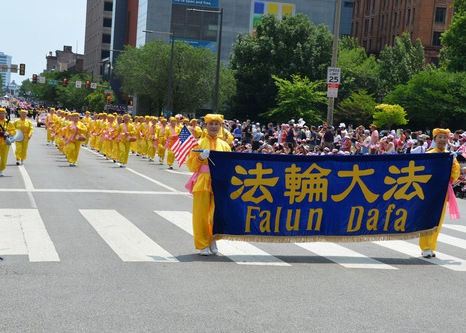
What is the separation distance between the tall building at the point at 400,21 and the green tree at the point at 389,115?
3498 cm

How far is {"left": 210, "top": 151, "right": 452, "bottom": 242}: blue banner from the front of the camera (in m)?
10.6

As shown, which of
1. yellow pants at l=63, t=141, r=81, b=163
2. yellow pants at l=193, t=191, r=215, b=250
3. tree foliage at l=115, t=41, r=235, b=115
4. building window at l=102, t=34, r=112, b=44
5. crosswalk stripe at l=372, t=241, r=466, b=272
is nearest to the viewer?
yellow pants at l=193, t=191, r=215, b=250

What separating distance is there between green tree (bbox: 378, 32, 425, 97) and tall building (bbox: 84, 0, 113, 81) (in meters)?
66.5

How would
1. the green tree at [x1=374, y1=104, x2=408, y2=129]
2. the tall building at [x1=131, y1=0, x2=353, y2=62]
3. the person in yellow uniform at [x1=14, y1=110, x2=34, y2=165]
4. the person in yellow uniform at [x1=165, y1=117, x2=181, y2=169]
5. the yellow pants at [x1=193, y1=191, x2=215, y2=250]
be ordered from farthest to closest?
the tall building at [x1=131, y1=0, x2=353, y2=62]
the green tree at [x1=374, y1=104, x2=408, y2=129]
the person in yellow uniform at [x1=165, y1=117, x2=181, y2=169]
the person in yellow uniform at [x1=14, y1=110, x2=34, y2=165]
the yellow pants at [x1=193, y1=191, x2=215, y2=250]

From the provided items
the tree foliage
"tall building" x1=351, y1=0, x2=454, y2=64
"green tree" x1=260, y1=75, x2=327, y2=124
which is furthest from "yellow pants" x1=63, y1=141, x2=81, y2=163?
"tall building" x1=351, y1=0, x2=454, y2=64

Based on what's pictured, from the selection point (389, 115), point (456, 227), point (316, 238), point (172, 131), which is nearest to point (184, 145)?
point (316, 238)

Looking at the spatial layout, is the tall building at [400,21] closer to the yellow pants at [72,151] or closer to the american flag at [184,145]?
the yellow pants at [72,151]

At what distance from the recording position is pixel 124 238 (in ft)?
38.0

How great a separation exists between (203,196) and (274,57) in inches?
2314

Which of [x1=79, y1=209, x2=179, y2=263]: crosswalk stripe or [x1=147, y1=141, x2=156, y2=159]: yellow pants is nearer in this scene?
[x1=79, y1=209, x2=179, y2=263]: crosswalk stripe

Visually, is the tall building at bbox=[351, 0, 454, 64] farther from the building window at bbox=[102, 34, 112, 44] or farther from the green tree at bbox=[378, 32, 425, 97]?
the building window at bbox=[102, 34, 112, 44]

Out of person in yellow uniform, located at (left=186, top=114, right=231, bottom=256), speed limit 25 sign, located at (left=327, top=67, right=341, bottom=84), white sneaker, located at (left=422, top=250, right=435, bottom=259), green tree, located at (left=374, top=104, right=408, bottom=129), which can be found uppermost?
speed limit 25 sign, located at (left=327, top=67, right=341, bottom=84)

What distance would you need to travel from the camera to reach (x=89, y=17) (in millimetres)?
171750

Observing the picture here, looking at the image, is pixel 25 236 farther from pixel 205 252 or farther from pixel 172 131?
pixel 172 131
